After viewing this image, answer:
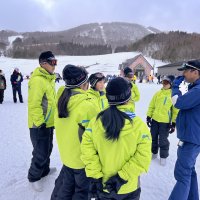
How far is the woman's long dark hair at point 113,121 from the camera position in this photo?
6.75ft

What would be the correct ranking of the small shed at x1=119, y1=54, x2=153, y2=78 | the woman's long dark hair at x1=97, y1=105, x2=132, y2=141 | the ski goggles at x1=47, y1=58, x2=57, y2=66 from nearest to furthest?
the woman's long dark hair at x1=97, y1=105, x2=132, y2=141 → the ski goggles at x1=47, y1=58, x2=57, y2=66 → the small shed at x1=119, y1=54, x2=153, y2=78

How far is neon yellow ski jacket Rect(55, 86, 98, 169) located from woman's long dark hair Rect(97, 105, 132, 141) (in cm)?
40

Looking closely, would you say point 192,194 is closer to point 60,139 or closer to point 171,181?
point 171,181

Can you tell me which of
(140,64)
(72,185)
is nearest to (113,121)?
(72,185)

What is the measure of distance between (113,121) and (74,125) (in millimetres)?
624

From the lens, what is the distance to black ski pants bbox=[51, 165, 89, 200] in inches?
103

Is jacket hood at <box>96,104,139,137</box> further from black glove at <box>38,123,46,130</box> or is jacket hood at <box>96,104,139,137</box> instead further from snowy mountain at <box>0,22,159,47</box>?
snowy mountain at <box>0,22,159,47</box>

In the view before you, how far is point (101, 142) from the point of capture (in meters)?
2.17

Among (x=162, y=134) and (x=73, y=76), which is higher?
(x=73, y=76)

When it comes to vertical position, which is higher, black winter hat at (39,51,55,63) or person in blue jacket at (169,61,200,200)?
black winter hat at (39,51,55,63)

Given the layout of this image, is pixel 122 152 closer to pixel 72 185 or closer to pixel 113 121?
pixel 113 121

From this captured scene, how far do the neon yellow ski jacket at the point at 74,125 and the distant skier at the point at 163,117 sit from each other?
234cm

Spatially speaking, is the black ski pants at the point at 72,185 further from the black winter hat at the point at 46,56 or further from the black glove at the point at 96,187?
the black winter hat at the point at 46,56

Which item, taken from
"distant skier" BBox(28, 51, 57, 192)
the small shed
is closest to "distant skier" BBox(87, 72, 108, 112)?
"distant skier" BBox(28, 51, 57, 192)
